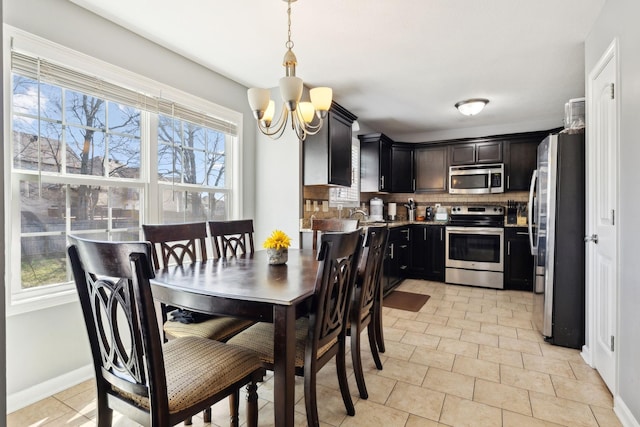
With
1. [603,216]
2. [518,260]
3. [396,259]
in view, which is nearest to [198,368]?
[603,216]

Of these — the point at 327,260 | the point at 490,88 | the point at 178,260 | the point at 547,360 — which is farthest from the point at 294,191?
the point at 547,360

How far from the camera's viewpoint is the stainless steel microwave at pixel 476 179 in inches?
195

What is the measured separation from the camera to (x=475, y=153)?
5121mm

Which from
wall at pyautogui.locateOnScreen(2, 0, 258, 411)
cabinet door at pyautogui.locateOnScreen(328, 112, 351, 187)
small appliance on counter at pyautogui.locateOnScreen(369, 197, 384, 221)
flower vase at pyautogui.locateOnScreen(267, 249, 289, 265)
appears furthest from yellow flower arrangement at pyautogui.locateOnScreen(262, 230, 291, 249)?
small appliance on counter at pyautogui.locateOnScreen(369, 197, 384, 221)

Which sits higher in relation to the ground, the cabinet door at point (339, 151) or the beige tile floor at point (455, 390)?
the cabinet door at point (339, 151)

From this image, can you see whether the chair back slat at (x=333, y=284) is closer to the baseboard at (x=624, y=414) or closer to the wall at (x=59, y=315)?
the baseboard at (x=624, y=414)

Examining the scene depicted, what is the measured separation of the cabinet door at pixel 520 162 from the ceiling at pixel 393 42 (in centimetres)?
76

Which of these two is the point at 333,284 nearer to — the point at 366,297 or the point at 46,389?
the point at 366,297

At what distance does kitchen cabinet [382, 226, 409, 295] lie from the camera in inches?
168

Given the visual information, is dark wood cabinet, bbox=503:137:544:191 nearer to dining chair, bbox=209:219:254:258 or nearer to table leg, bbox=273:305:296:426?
dining chair, bbox=209:219:254:258

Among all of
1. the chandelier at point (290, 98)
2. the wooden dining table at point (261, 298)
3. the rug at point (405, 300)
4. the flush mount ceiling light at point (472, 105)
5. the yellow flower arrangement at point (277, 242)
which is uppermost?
the flush mount ceiling light at point (472, 105)

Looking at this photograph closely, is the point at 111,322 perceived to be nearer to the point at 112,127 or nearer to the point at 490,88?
the point at 112,127

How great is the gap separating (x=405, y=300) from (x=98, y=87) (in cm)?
375

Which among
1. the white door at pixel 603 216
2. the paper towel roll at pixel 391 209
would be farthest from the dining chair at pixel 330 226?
the paper towel roll at pixel 391 209
